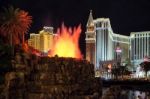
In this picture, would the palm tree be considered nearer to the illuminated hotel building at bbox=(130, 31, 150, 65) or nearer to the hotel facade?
the hotel facade

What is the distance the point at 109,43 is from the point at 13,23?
125794mm

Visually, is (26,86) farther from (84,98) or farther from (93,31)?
(93,31)

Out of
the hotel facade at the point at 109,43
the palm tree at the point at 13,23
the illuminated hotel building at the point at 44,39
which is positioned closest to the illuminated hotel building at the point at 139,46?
the hotel facade at the point at 109,43

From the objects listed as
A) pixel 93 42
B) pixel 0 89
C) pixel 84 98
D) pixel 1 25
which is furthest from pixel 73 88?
pixel 93 42

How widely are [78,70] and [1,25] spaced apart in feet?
40.3

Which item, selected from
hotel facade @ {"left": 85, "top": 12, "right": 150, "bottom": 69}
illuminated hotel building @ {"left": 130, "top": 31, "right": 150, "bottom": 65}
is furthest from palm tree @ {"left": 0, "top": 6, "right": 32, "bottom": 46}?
illuminated hotel building @ {"left": 130, "top": 31, "right": 150, "bottom": 65}

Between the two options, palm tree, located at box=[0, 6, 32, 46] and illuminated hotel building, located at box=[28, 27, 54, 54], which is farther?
illuminated hotel building, located at box=[28, 27, 54, 54]

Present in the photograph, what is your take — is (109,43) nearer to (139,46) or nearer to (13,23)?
(139,46)

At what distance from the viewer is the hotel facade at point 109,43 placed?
17325 cm

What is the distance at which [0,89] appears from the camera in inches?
1906

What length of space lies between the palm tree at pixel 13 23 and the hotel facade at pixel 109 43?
111200 mm

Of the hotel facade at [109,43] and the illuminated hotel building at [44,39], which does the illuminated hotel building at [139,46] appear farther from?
the illuminated hotel building at [44,39]

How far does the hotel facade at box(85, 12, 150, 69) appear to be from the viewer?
173250 millimetres

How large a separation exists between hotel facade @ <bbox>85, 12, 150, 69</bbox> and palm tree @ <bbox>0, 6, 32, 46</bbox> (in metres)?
111
